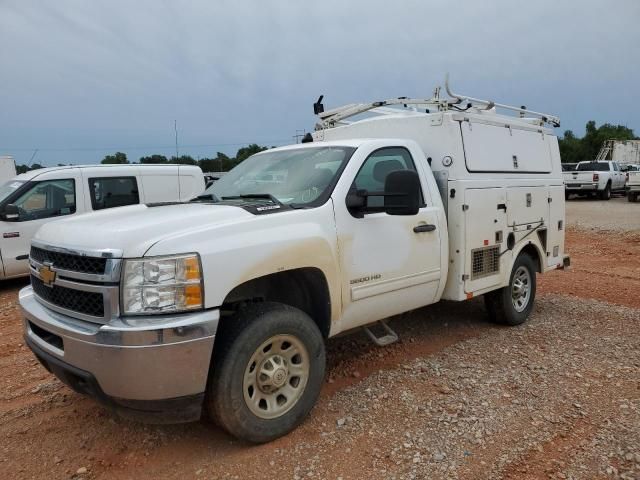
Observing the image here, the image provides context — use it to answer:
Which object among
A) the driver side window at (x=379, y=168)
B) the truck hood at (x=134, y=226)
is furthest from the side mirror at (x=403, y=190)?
the truck hood at (x=134, y=226)

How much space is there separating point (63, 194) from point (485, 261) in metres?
6.74

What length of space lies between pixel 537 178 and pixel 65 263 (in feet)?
16.4

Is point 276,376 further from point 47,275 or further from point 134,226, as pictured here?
point 47,275

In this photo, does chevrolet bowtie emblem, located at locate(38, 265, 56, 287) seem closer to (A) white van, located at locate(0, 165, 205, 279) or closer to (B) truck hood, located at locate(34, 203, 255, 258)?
(B) truck hood, located at locate(34, 203, 255, 258)

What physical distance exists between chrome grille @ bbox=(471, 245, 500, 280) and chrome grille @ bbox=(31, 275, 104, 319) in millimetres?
3354

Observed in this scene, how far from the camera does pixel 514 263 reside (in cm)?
555

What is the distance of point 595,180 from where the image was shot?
23797 mm

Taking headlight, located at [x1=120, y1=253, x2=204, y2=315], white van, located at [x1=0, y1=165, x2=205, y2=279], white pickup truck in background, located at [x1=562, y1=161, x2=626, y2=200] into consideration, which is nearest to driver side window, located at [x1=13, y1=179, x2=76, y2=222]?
white van, located at [x1=0, y1=165, x2=205, y2=279]

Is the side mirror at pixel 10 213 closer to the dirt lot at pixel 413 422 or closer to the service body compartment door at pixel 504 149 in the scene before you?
the dirt lot at pixel 413 422

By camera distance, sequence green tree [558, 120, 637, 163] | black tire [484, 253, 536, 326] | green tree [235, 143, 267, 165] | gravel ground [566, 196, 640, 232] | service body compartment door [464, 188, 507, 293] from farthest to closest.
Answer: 1. green tree [558, 120, 637, 163]
2. green tree [235, 143, 267, 165]
3. gravel ground [566, 196, 640, 232]
4. black tire [484, 253, 536, 326]
5. service body compartment door [464, 188, 507, 293]

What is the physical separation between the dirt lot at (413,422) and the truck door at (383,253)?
2.16 feet

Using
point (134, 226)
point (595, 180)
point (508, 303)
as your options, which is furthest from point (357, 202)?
point (595, 180)

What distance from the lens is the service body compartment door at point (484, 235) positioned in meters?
4.75

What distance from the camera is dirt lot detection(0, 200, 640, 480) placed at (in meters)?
3.01
